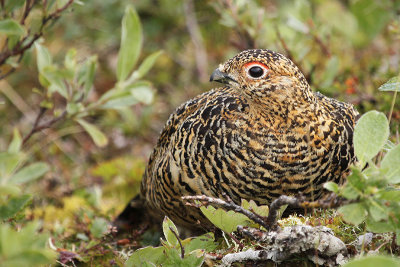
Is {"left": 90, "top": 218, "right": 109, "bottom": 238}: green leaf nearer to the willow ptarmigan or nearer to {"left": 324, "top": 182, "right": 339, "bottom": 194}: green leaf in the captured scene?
the willow ptarmigan

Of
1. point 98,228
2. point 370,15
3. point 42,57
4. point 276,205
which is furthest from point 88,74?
point 370,15

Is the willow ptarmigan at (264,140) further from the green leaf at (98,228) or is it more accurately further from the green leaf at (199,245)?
the green leaf at (98,228)

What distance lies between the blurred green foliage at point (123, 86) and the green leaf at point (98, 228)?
0.03 ft

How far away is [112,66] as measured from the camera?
755 centimetres

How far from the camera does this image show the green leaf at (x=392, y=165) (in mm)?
2352

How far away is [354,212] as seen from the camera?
2.35 m

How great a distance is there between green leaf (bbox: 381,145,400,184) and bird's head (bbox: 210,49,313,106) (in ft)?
3.09

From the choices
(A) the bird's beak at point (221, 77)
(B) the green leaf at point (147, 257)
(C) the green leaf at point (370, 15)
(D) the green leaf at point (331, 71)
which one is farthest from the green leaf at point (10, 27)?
(C) the green leaf at point (370, 15)

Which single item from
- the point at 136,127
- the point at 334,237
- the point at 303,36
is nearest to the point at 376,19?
the point at 303,36

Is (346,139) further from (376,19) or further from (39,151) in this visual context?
(39,151)

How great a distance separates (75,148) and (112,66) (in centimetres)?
150

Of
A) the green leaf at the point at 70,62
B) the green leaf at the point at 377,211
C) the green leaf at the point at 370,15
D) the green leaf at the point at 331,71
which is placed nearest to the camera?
the green leaf at the point at 377,211

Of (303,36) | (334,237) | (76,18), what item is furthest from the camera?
(76,18)

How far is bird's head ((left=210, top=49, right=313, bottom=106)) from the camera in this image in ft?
10.5
